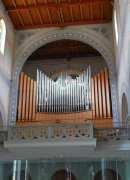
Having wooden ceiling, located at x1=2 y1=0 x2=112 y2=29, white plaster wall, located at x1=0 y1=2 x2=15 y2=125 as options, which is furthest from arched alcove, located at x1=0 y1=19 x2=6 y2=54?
wooden ceiling, located at x1=2 y1=0 x2=112 y2=29

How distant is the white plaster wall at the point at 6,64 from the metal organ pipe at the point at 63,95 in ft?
5.22

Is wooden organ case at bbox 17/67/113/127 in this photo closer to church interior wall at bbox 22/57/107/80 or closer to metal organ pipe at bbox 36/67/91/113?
metal organ pipe at bbox 36/67/91/113

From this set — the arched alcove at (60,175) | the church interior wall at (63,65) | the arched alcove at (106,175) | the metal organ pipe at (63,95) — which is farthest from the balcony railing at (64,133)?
the church interior wall at (63,65)

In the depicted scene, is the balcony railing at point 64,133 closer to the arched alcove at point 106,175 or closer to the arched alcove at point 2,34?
the arched alcove at point 106,175

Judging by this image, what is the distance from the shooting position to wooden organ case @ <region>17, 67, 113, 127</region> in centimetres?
1554

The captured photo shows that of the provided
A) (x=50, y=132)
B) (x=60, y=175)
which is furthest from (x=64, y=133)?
(x=60, y=175)

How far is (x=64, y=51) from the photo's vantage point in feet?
64.5

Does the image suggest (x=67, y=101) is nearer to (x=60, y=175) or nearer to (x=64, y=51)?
(x=60, y=175)

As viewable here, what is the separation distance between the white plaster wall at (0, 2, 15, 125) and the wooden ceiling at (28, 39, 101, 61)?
9.52 feet

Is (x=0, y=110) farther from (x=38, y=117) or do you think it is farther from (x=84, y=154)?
(x=84, y=154)

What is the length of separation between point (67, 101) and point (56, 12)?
468cm

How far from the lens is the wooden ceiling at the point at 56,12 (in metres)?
15.7

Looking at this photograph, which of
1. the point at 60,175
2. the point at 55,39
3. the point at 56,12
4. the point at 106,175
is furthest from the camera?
the point at 55,39

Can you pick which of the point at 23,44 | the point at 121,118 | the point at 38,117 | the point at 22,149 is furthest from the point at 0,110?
the point at 121,118
